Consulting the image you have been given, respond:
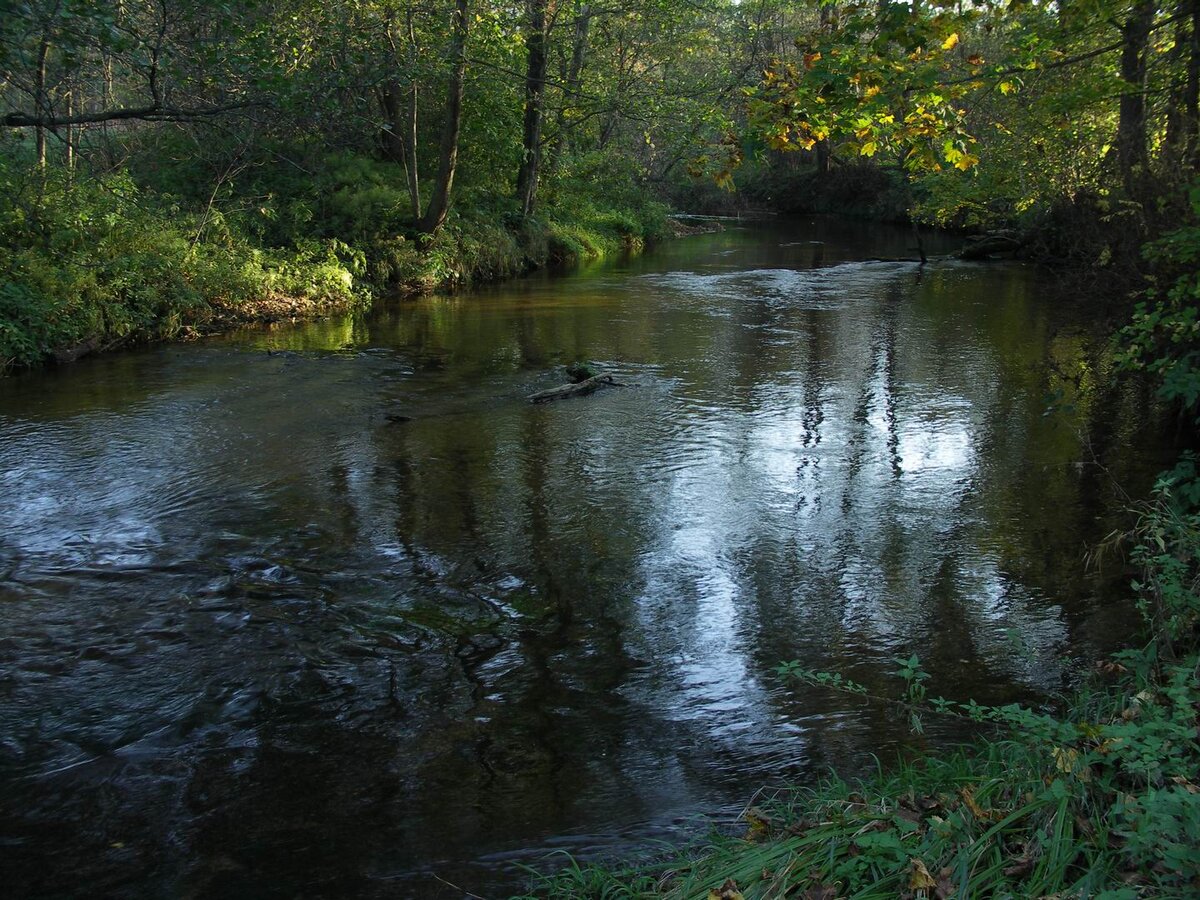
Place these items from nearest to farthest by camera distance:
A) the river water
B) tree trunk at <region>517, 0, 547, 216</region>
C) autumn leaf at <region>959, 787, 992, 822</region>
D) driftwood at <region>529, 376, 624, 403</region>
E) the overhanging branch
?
autumn leaf at <region>959, 787, 992, 822</region> → the river water → the overhanging branch → driftwood at <region>529, 376, 624, 403</region> → tree trunk at <region>517, 0, 547, 216</region>

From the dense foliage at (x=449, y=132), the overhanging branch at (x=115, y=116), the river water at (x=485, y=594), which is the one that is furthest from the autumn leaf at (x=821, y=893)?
the overhanging branch at (x=115, y=116)

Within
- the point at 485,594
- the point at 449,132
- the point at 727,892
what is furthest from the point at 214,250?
the point at 727,892

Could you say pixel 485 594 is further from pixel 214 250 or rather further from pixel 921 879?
pixel 214 250

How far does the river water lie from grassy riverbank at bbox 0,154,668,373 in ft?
3.49

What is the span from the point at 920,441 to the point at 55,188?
515 inches

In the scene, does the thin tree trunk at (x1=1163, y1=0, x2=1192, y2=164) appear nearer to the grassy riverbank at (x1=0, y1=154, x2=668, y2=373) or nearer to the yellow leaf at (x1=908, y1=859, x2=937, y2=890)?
the yellow leaf at (x1=908, y1=859, x2=937, y2=890)

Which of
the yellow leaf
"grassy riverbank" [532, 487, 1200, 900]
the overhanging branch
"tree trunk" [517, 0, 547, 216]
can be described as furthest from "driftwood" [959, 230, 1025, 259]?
the yellow leaf

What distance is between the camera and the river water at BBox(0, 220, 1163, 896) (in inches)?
181

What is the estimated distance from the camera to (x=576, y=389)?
1316cm

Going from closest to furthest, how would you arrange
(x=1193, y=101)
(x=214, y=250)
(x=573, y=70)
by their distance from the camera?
(x=1193, y=101) < (x=214, y=250) < (x=573, y=70)

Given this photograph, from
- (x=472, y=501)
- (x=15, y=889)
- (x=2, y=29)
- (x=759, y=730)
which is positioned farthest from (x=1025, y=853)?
(x=2, y=29)

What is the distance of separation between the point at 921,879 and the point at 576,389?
10.4 meters

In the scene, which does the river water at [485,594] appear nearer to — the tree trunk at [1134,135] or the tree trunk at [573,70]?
the tree trunk at [1134,135]

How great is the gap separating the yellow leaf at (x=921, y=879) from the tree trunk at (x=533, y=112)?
848 inches
